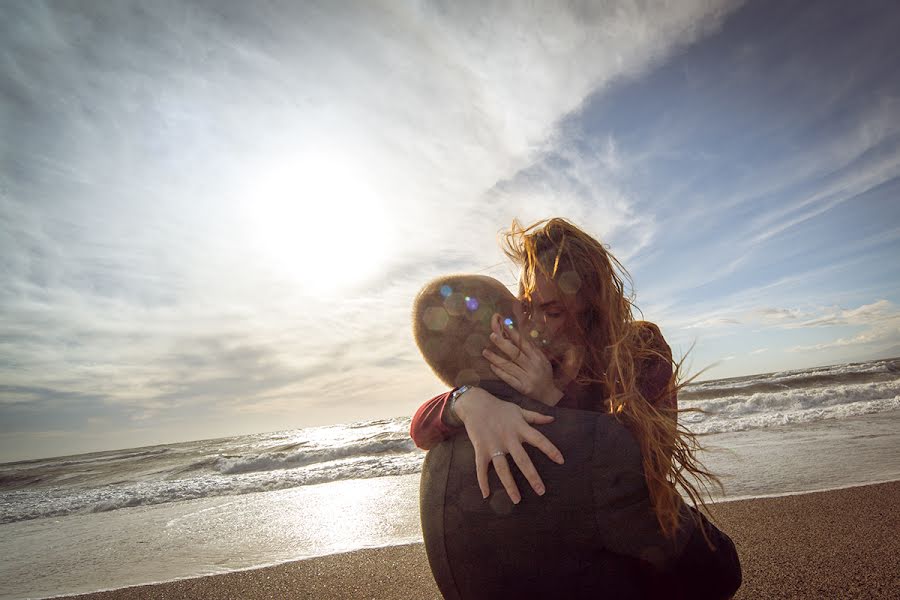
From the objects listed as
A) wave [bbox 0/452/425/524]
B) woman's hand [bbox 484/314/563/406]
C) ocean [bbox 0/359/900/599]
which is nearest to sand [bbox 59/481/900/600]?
ocean [bbox 0/359/900/599]

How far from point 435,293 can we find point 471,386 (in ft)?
1.05

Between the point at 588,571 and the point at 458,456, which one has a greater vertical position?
the point at 458,456

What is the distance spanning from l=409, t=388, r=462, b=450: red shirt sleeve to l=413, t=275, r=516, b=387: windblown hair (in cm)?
11

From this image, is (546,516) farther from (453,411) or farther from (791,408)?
(791,408)

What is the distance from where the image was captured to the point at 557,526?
3.76 ft

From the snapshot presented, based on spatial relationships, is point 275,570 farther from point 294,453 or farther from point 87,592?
point 294,453

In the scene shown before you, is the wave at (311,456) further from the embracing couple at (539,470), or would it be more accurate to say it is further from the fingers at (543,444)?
the fingers at (543,444)

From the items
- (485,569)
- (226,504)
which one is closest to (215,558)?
(226,504)

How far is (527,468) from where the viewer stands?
115 cm

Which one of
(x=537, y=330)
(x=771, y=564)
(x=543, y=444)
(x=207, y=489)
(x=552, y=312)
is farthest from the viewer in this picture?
(x=207, y=489)

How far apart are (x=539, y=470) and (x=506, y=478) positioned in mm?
90

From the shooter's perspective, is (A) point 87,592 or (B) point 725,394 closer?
(A) point 87,592

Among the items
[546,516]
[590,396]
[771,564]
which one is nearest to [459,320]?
[546,516]

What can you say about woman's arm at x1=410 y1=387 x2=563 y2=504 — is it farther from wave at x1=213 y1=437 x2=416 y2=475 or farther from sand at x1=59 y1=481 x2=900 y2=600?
wave at x1=213 y1=437 x2=416 y2=475
